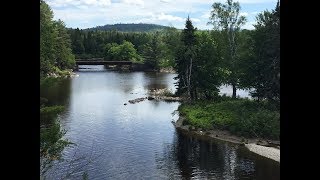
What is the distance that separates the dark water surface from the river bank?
66 centimetres

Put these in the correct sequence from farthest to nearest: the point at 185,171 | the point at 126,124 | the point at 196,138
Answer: the point at 126,124
the point at 196,138
the point at 185,171

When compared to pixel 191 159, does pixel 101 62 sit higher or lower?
higher

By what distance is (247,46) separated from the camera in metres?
33.9

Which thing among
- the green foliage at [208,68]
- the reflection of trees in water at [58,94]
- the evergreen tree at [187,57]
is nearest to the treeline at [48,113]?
the reflection of trees in water at [58,94]

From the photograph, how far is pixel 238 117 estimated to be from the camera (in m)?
29.9

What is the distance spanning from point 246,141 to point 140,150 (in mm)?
7622

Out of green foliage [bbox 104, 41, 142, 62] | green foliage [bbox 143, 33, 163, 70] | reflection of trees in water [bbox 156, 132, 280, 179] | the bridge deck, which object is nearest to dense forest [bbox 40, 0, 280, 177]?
reflection of trees in water [bbox 156, 132, 280, 179]

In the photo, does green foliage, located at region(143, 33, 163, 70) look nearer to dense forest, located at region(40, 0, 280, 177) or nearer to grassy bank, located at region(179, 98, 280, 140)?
dense forest, located at region(40, 0, 280, 177)

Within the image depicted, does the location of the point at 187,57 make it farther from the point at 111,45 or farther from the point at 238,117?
the point at 111,45

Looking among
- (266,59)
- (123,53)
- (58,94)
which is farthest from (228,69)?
(123,53)

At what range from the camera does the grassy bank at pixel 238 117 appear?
2742 cm
